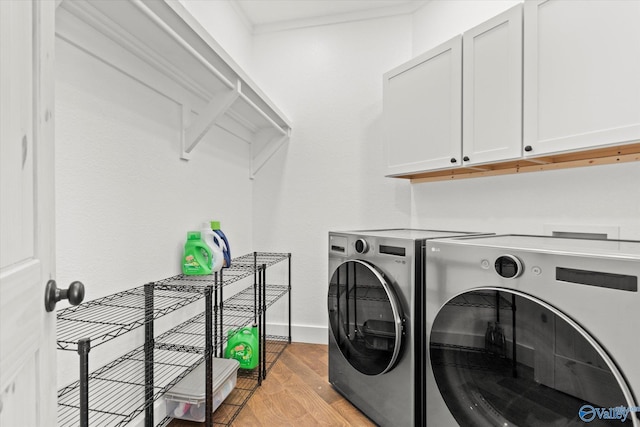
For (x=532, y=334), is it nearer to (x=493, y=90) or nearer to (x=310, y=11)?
(x=493, y=90)

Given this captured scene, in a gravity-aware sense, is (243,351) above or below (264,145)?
below

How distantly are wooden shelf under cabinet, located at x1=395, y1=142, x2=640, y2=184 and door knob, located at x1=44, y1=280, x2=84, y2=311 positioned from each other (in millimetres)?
1892

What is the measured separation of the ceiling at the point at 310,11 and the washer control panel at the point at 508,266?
89.0 inches

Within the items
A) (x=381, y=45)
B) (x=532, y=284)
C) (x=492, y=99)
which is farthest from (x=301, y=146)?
(x=532, y=284)

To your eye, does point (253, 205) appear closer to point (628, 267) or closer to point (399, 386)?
point (399, 386)

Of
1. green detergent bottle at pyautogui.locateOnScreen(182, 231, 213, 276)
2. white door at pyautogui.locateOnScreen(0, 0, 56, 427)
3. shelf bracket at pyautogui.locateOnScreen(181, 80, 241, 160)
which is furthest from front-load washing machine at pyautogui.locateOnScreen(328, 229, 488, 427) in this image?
white door at pyautogui.locateOnScreen(0, 0, 56, 427)

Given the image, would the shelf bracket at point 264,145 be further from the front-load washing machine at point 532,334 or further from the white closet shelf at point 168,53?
the front-load washing machine at point 532,334

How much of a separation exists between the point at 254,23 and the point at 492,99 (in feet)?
6.97

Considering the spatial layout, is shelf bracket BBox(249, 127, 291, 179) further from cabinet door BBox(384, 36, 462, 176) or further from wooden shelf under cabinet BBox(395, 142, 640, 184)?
wooden shelf under cabinet BBox(395, 142, 640, 184)

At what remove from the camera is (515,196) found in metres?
2.05

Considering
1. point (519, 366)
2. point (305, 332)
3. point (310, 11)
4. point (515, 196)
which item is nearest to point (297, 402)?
point (305, 332)

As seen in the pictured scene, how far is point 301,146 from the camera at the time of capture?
2.92m

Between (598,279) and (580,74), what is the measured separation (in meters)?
1.02

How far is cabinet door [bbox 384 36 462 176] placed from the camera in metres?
1.99
